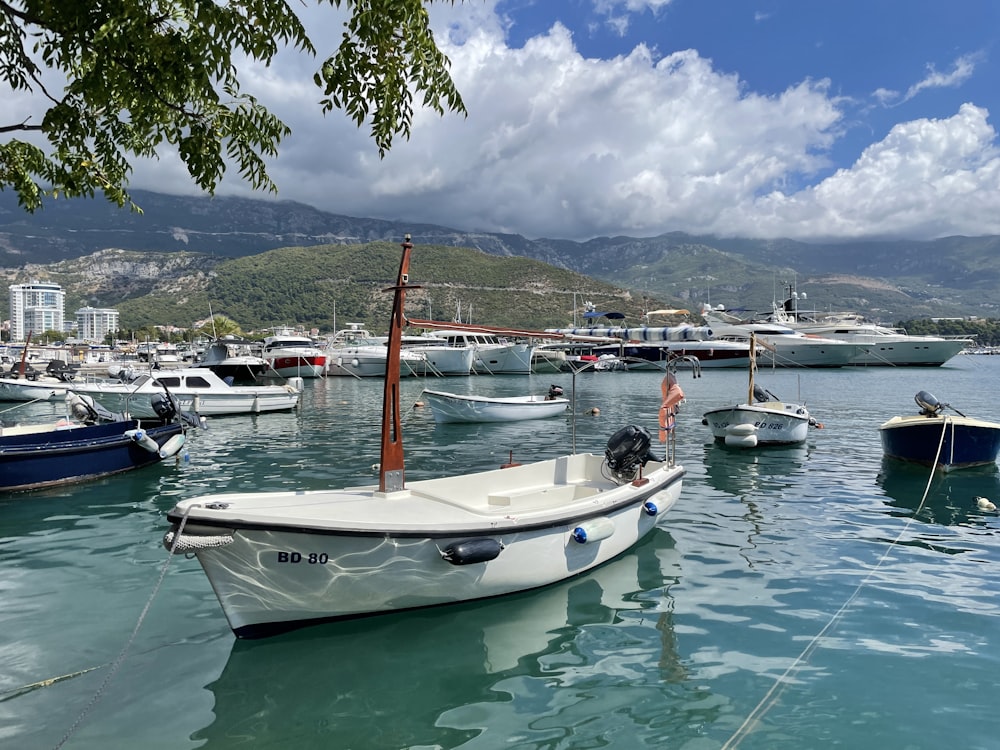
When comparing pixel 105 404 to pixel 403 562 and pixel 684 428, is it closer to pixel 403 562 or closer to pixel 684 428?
pixel 684 428

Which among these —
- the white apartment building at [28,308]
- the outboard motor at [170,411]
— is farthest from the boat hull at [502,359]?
the white apartment building at [28,308]

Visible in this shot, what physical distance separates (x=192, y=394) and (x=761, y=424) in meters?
25.5

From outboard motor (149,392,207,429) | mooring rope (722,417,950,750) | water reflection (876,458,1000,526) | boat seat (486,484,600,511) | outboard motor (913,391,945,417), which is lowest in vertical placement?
mooring rope (722,417,950,750)

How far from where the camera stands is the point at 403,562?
23.9ft

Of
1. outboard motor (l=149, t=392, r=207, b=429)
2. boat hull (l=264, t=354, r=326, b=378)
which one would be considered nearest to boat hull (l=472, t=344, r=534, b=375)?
boat hull (l=264, t=354, r=326, b=378)

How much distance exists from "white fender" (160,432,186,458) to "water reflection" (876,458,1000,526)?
61.4 ft

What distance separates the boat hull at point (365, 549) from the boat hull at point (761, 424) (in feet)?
44.8

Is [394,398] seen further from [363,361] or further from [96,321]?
[96,321]

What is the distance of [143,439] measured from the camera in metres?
17.3

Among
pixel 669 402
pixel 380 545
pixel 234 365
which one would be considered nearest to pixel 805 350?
pixel 234 365

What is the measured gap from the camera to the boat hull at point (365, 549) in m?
6.64

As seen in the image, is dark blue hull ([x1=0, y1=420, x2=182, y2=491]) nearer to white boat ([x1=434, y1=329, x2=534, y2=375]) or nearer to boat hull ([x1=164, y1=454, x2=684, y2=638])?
boat hull ([x1=164, y1=454, x2=684, y2=638])

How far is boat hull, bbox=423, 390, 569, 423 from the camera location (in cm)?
2967

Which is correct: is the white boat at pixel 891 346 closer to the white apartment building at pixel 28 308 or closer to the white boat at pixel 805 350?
the white boat at pixel 805 350
